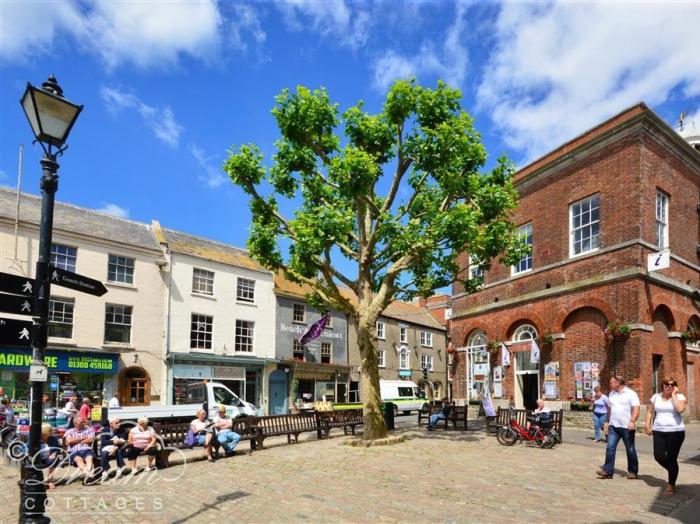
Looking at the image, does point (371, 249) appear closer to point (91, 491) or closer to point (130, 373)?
point (91, 491)

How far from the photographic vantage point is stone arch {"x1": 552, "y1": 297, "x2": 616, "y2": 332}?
18172 millimetres

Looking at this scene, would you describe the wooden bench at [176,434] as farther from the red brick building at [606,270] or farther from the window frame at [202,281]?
the window frame at [202,281]

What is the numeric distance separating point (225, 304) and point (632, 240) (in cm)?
2023

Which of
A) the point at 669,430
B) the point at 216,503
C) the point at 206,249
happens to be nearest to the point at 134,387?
the point at 206,249

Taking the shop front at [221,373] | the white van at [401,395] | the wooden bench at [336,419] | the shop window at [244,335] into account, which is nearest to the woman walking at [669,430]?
the wooden bench at [336,419]

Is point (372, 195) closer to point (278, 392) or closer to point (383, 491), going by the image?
point (383, 491)

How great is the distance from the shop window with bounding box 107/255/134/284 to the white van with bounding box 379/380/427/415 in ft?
50.9

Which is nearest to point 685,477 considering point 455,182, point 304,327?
point 455,182

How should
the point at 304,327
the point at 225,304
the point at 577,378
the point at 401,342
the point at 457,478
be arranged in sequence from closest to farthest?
1. the point at 457,478
2. the point at 577,378
3. the point at 225,304
4. the point at 304,327
5. the point at 401,342

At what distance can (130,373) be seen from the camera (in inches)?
982

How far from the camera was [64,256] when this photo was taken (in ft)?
78.2

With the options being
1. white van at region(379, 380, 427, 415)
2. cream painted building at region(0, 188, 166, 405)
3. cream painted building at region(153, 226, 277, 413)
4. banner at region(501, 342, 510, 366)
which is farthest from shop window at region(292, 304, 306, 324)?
banner at region(501, 342, 510, 366)

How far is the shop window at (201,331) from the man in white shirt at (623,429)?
22.4 metres

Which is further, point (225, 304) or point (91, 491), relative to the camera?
point (225, 304)
